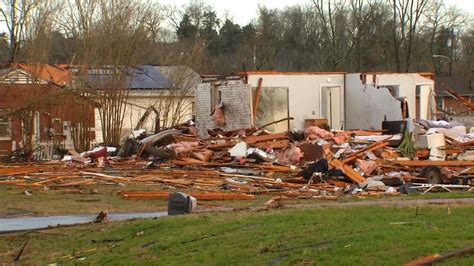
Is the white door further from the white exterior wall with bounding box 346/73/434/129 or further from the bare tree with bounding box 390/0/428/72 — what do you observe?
the bare tree with bounding box 390/0/428/72

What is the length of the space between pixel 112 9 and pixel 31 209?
69.6 feet

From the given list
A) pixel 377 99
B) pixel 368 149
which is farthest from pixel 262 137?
pixel 377 99

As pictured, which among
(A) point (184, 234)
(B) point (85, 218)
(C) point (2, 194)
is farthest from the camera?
(C) point (2, 194)

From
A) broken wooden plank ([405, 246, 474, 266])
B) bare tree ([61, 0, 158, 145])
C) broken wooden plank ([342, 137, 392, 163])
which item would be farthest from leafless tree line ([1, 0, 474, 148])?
broken wooden plank ([405, 246, 474, 266])

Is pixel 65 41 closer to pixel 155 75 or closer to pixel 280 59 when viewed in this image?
pixel 155 75

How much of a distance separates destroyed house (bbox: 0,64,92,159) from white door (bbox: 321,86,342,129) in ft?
37.7

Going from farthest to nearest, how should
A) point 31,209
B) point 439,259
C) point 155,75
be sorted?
point 155,75, point 31,209, point 439,259

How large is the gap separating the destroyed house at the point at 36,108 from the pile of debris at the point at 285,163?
2.69 meters

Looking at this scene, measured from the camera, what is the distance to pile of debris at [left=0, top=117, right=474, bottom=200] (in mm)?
22359

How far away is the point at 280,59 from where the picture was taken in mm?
83625

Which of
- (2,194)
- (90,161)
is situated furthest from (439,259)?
(90,161)

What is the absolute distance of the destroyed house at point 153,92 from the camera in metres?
36.7

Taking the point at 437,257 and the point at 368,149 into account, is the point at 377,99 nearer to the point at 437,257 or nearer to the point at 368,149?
the point at 368,149

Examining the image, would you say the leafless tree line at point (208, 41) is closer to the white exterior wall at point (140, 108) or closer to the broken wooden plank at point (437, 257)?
the white exterior wall at point (140, 108)
